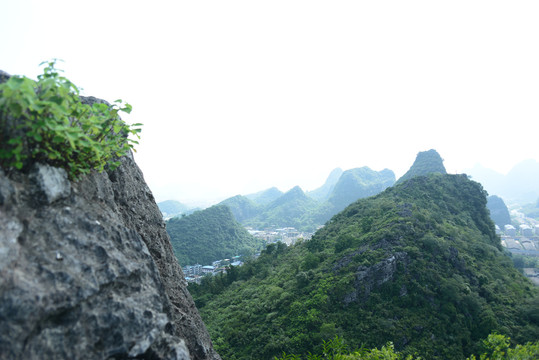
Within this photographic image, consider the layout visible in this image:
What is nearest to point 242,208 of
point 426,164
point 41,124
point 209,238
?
point 209,238

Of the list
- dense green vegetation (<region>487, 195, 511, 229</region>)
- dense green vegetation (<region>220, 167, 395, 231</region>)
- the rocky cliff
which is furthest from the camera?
dense green vegetation (<region>220, 167, 395, 231</region>)

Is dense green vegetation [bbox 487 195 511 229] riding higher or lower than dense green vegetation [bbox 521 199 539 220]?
higher

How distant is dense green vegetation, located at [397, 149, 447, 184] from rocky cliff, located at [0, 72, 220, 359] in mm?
52317

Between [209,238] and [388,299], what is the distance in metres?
43.2

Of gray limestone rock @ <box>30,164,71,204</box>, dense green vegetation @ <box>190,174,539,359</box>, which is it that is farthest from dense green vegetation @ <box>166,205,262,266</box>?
gray limestone rock @ <box>30,164,71,204</box>

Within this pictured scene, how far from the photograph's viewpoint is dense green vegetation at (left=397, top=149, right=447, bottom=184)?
164 feet

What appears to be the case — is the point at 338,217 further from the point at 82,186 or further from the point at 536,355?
the point at 82,186

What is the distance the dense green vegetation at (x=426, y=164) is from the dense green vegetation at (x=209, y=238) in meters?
34.0

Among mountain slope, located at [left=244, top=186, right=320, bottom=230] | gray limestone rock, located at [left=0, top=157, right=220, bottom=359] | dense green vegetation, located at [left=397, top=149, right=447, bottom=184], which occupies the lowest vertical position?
mountain slope, located at [left=244, top=186, right=320, bottom=230]

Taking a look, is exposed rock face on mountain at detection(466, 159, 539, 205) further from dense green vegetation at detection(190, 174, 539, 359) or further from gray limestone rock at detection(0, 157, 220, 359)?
gray limestone rock at detection(0, 157, 220, 359)

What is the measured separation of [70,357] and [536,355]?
33.4 ft

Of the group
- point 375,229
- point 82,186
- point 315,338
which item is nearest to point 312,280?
point 315,338

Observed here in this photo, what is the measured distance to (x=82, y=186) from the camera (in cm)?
308

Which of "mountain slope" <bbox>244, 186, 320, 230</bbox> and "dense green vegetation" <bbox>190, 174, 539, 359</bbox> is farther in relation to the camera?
"mountain slope" <bbox>244, 186, 320, 230</bbox>
